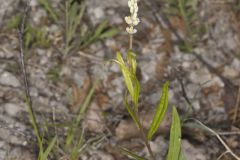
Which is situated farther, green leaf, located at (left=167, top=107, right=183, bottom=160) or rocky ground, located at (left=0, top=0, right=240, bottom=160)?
rocky ground, located at (left=0, top=0, right=240, bottom=160)

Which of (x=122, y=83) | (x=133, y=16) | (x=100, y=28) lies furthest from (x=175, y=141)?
(x=100, y=28)

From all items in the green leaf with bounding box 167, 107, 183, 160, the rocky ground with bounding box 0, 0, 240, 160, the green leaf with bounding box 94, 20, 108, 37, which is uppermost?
the green leaf with bounding box 94, 20, 108, 37

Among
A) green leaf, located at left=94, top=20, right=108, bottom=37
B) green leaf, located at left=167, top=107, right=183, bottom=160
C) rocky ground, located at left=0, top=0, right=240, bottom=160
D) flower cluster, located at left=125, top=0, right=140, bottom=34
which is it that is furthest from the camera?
green leaf, located at left=94, top=20, right=108, bottom=37

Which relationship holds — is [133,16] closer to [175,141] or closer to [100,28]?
[175,141]

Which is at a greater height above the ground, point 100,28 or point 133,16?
point 100,28

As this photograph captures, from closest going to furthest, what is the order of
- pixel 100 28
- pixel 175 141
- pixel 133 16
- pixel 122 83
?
pixel 133 16 → pixel 175 141 → pixel 122 83 → pixel 100 28

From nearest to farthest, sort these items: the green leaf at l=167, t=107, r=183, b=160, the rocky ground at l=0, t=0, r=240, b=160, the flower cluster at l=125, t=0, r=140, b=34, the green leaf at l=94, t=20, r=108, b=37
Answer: the flower cluster at l=125, t=0, r=140, b=34, the green leaf at l=167, t=107, r=183, b=160, the rocky ground at l=0, t=0, r=240, b=160, the green leaf at l=94, t=20, r=108, b=37

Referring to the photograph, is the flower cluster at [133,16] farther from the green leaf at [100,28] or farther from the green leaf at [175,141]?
the green leaf at [100,28]

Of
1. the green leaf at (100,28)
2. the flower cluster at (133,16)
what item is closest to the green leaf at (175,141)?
the flower cluster at (133,16)

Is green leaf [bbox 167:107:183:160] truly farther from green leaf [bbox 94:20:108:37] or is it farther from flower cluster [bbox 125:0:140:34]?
green leaf [bbox 94:20:108:37]

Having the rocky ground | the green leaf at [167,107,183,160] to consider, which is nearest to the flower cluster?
the green leaf at [167,107,183,160]
